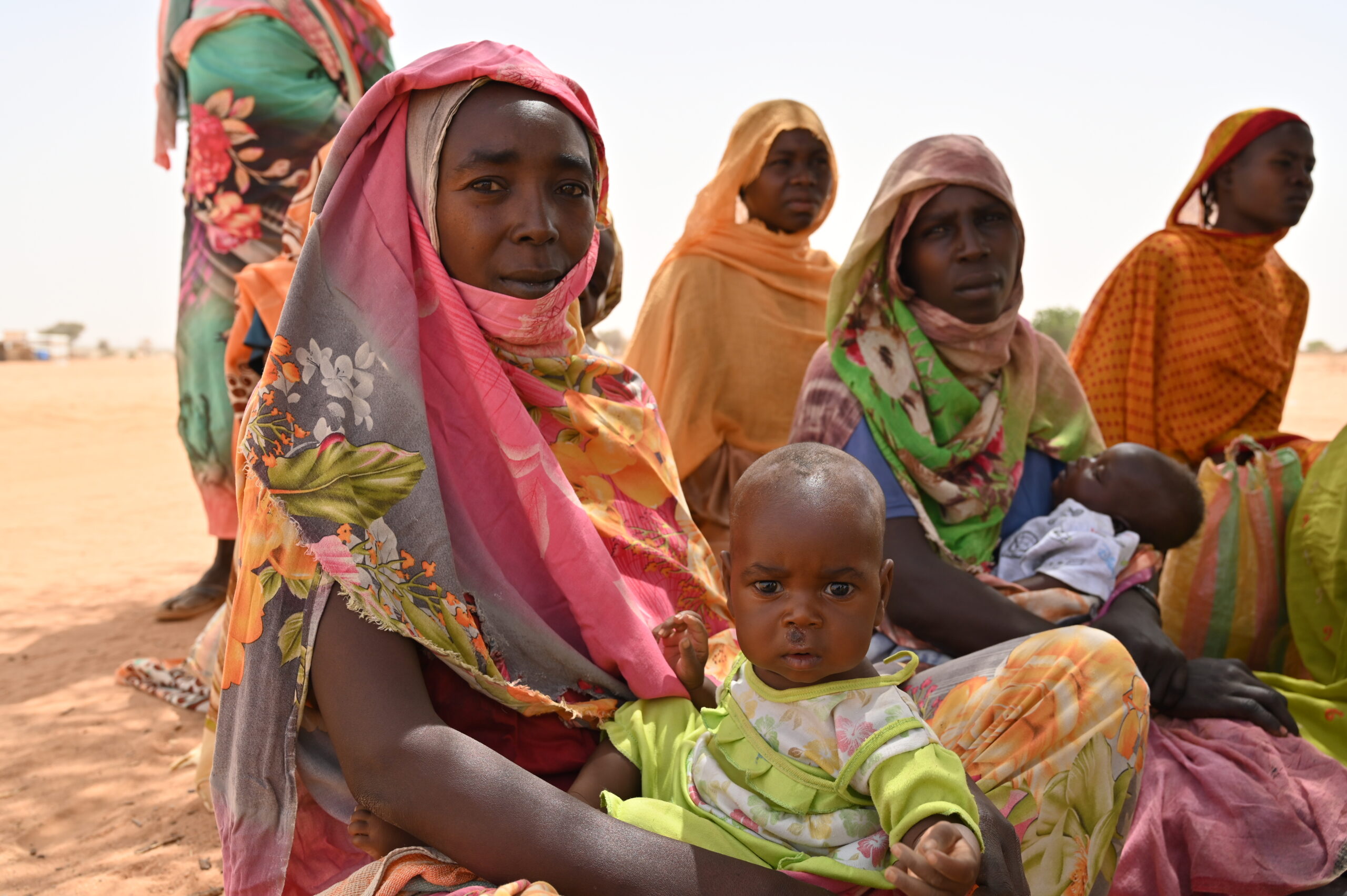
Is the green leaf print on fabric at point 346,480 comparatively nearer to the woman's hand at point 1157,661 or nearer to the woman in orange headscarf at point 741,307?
the woman's hand at point 1157,661

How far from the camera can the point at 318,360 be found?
1983 mm

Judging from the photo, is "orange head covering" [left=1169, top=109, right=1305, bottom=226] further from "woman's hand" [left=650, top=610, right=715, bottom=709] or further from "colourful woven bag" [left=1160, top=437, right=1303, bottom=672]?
"woman's hand" [left=650, top=610, right=715, bottom=709]

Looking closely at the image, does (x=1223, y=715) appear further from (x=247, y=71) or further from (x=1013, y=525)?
(x=247, y=71)

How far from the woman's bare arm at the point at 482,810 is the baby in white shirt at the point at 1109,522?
1684mm

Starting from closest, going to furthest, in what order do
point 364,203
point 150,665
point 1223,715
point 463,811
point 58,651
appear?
point 463,811 → point 364,203 → point 1223,715 → point 150,665 → point 58,651

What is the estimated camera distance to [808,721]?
1.85 m

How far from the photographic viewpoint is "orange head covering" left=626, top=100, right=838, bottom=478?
195 inches

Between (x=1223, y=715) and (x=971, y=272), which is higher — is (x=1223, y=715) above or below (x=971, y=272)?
below

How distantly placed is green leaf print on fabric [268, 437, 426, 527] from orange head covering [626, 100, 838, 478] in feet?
9.37

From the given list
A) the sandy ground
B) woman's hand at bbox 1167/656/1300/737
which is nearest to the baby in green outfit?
woman's hand at bbox 1167/656/1300/737

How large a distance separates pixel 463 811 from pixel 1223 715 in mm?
2214

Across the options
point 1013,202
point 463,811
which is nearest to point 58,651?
point 463,811

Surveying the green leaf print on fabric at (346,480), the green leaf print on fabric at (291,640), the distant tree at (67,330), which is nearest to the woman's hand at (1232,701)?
the green leaf print on fabric at (346,480)

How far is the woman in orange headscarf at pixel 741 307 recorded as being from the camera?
4.93 metres
